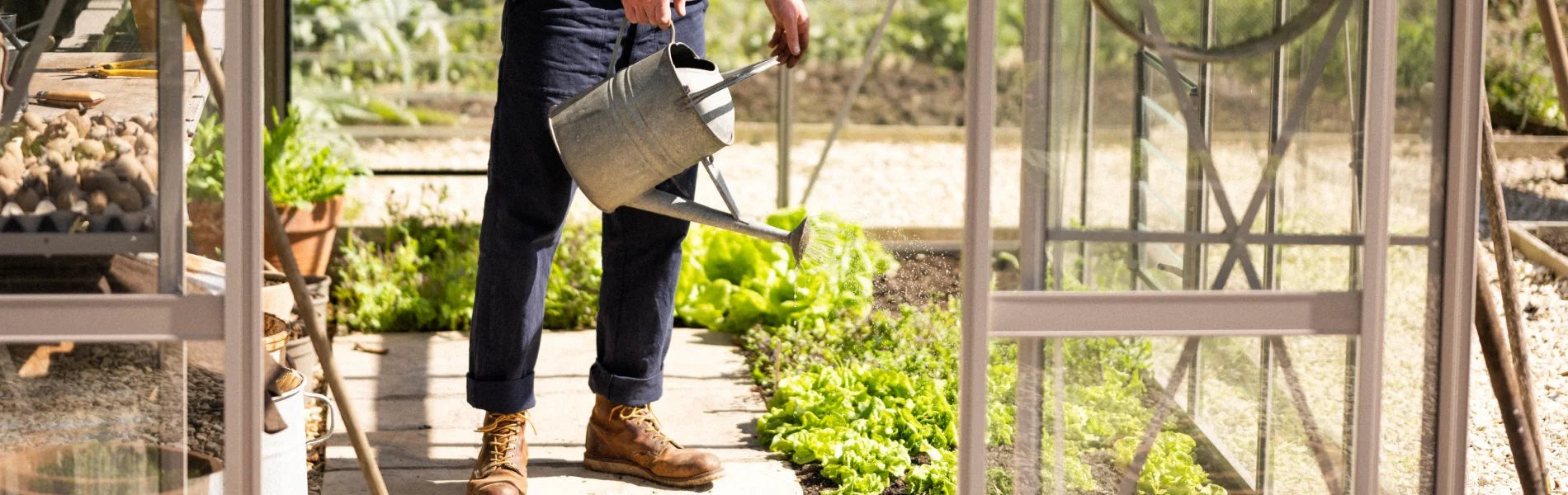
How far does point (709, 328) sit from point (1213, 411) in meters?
2.21

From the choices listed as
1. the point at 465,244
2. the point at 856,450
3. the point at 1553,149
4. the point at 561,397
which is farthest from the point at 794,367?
the point at 1553,149

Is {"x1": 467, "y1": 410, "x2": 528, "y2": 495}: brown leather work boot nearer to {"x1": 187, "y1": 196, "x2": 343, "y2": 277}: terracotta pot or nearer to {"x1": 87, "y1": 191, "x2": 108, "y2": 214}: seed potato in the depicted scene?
{"x1": 87, "y1": 191, "x2": 108, "y2": 214}: seed potato

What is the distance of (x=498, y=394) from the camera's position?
249 cm

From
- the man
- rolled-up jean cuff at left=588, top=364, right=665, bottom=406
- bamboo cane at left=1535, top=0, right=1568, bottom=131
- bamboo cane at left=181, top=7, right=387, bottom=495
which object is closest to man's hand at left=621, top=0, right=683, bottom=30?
the man

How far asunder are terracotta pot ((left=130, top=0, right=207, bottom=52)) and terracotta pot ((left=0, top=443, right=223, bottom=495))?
0.48m

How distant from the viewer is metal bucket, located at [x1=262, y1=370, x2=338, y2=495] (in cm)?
212

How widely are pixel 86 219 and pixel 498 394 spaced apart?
866mm

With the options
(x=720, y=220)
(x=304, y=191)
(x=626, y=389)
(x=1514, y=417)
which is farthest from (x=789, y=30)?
(x=304, y=191)

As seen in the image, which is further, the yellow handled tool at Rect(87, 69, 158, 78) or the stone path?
the stone path

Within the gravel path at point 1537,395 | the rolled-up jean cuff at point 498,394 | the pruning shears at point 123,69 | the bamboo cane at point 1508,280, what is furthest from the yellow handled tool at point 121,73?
the gravel path at point 1537,395

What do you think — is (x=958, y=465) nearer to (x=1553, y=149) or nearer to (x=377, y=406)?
(x=377, y=406)

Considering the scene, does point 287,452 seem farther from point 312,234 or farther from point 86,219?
point 312,234

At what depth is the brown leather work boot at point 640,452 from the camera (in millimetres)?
2584

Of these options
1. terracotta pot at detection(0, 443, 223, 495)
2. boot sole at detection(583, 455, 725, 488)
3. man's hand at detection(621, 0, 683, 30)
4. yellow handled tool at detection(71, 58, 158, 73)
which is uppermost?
man's hand at detection(621, 0, 683, 30)
